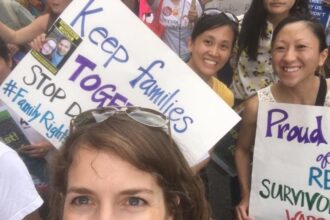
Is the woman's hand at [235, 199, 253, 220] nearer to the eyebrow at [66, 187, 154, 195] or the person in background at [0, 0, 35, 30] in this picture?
the eyebrow at [66, 187, 154, 195]

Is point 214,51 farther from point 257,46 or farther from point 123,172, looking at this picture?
point 123,172

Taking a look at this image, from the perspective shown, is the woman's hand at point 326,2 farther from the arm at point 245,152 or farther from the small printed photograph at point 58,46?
the small printed photograph at point 58,46

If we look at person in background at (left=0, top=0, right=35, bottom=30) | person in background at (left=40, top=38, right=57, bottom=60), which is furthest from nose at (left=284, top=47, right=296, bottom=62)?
person in background at (left=0, top=0, right=35, bottom=30)

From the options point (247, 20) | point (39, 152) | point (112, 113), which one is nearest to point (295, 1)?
point (247, 20)

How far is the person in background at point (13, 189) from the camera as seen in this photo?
1738 millimetres

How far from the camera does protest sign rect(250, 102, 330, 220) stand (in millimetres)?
2361

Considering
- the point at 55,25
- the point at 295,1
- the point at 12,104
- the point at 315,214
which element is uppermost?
the point at 295,1

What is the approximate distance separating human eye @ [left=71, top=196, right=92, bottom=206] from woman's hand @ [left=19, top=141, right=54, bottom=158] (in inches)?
45.8

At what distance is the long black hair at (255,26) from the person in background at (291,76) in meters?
0.53

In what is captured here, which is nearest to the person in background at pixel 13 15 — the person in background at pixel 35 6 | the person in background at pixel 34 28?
the person in background at pixel 34 28

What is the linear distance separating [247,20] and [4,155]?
1900 millimetres

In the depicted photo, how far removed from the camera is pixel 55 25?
2.34 meters

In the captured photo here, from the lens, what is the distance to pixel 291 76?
247 centimetres

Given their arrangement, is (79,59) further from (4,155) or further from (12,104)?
(4,155)
